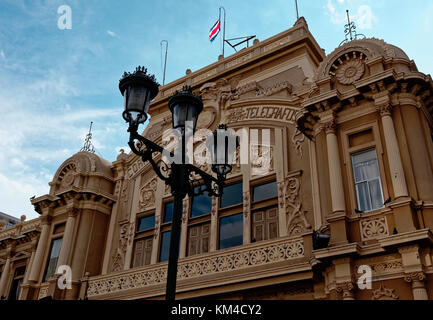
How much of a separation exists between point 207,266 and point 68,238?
7.45 m

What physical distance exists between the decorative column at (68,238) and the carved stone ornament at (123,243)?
6.73 feet

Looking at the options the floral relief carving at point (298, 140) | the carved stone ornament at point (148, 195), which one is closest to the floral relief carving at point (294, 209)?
the floral relief carving at point (298, 140)

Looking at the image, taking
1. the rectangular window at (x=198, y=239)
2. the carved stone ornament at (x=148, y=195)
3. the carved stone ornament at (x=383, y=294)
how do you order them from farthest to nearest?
the carved stone ornament at (x=148, y=195), the rectangular window at (x=198, y=239), the carved stone ornament at (x=383, y=294)

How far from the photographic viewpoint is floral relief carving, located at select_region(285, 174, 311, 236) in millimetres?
14250

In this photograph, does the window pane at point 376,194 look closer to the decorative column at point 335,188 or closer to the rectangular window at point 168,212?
the decorative column at point 335,188

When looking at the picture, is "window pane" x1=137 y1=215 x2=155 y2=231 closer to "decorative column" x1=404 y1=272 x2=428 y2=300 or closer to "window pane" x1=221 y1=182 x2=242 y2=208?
"window pane" x1=221 y1=182 x2=242 y2=208

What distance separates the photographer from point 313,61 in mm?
18578

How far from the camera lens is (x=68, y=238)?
19344mm

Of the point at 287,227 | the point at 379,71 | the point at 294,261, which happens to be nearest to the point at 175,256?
the point at 294,261

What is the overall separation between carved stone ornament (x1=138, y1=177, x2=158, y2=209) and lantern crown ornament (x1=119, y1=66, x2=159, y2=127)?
11686 millimetres

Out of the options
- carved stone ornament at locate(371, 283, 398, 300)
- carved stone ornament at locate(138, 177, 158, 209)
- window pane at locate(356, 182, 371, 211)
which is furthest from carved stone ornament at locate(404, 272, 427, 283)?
carved stone ornament at locate(138, 177, 158, 209)

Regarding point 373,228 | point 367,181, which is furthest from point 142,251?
point 373,228

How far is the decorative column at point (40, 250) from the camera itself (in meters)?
19.6
